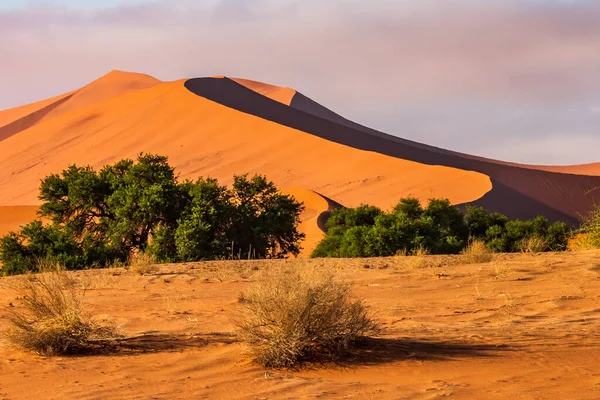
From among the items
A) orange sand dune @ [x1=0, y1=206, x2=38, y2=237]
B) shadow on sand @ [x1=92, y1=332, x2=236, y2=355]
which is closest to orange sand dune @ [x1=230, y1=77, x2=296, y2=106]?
orange sand dune @ [x1=0, y1=206, x2=38, y2=237]

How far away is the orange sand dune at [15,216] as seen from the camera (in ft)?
126

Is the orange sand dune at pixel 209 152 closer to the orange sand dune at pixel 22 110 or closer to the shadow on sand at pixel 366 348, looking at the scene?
the orange sand dune at pixel 22 110

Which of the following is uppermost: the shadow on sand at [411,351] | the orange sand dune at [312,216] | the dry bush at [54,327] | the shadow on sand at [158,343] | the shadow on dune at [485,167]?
the shadow on dune at [485,167]

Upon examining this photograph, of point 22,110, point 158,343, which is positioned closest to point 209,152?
point 22,110

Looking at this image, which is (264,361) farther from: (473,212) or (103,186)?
(473,212)

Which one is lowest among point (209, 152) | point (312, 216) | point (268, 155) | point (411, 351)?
point (411, 351)

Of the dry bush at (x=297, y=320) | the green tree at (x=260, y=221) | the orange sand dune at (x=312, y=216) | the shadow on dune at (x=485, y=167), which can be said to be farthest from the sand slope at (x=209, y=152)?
the dry bush at (x=297, y=320)

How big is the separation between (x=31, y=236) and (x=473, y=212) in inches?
526

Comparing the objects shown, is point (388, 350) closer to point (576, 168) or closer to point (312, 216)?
point (312, 216)

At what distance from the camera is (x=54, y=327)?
7.17 metres

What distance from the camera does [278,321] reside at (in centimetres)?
690

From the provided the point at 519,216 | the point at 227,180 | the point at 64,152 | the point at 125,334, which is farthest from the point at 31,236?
the point at 64,152

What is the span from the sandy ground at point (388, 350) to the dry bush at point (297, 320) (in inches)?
8.1

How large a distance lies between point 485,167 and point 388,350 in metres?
48.5
